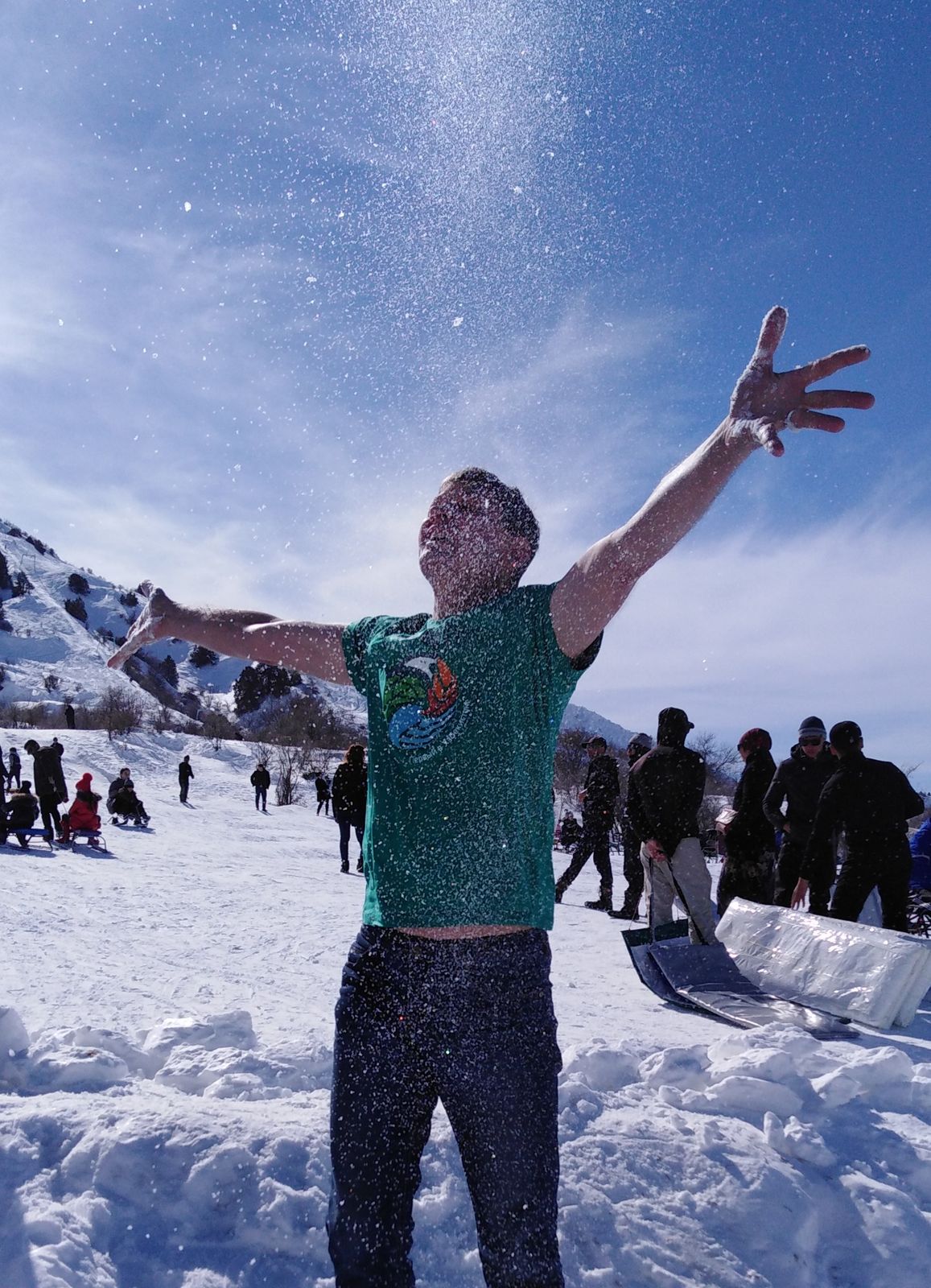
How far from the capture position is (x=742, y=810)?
273 inches

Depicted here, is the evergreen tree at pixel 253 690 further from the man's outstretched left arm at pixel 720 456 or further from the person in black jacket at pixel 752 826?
the man's outstretched left arm at pixel 720 456

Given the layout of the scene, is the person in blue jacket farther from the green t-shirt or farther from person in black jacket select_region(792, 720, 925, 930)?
the green t-shirt

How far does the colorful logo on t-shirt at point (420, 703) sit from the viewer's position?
4.83 feet

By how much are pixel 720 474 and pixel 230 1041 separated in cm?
338

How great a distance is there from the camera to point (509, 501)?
161 cm

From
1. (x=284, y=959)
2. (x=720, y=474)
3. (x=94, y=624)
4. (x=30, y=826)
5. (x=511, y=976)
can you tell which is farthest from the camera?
(x=94, y=624)

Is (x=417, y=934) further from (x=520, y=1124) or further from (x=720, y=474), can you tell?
(x=720, y=474)

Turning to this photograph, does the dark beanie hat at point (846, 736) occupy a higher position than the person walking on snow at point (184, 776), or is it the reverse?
the dark beanie hat at point (846, 736)

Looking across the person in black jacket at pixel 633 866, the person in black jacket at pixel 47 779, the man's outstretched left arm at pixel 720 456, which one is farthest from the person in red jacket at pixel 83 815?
the man's outstretched left arm at pixel 720 456

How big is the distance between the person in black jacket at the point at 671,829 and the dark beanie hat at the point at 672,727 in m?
0.01

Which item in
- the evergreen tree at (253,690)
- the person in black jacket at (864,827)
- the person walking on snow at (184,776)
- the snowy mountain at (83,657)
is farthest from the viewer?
→ the evergreen tree at (253,690)

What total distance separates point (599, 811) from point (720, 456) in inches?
328

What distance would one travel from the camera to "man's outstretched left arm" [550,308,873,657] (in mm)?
1253

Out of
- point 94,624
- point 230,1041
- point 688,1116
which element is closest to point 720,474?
point 688,1116
